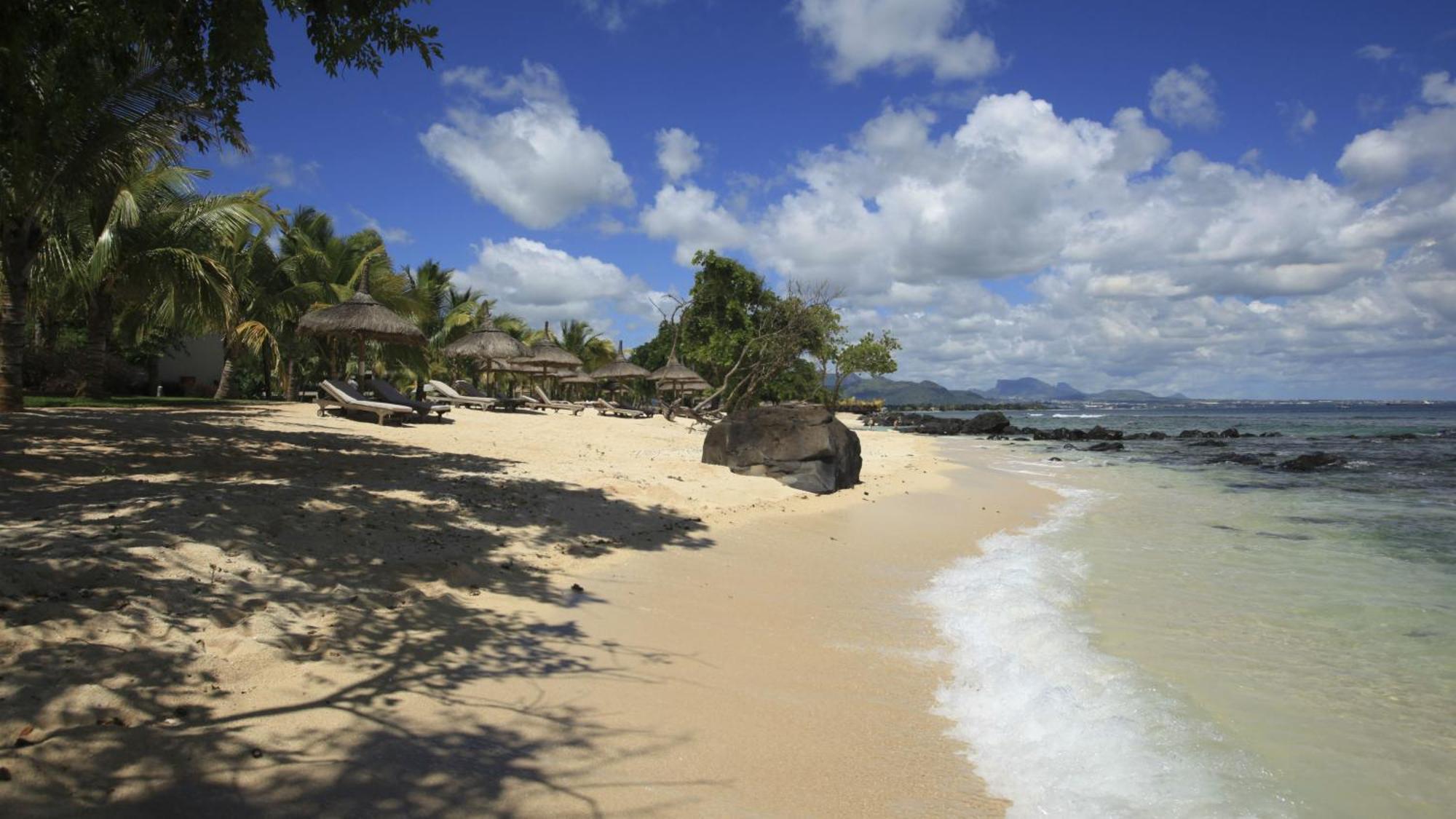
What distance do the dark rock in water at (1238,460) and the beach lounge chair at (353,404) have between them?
76.6ft

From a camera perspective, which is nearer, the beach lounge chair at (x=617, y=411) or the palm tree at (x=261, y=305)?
the palm tree at (x=261, y=305)

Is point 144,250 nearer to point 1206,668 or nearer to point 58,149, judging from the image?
point 58,149

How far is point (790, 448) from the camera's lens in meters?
12.2

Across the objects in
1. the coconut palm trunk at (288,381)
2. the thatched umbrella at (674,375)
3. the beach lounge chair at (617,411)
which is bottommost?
the beach lounge chair at (617,411)

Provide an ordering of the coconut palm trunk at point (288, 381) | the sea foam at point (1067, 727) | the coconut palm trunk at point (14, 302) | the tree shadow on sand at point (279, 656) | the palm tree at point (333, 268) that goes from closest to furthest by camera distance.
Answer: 1. the tree shadow on sand at point (279, 656)
2. the sea foam at point (1067, 727)
3. the coconut palm trunk at point (14, 302)
4. the coconut palm trunk at point (288, 381)
5. the palm tree at point (333, 268)

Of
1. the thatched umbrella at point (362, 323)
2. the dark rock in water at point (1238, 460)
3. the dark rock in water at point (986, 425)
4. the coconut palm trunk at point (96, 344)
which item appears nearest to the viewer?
the coconut palm trunk at point (96, 344)

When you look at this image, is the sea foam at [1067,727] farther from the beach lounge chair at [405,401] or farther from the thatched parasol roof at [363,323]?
the thatched parasol roof at [363,323]

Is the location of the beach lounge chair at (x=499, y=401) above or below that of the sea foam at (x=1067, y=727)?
above

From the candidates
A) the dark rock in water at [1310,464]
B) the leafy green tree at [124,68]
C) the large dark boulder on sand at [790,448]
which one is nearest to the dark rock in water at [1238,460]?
the dark rock in water at [1310,464]

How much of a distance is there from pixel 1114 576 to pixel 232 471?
8895 millimetres

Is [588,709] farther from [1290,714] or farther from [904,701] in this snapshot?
[1290,714]

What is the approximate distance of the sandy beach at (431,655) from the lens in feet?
8.82

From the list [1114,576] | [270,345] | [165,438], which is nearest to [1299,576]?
[1114,576]

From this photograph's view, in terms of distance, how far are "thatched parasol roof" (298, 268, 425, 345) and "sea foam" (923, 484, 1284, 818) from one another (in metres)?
16.6
